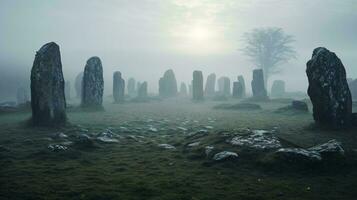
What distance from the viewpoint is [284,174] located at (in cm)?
1032

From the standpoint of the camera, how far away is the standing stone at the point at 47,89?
20109 millimetres

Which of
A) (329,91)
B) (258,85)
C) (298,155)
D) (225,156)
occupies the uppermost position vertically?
(258,85)

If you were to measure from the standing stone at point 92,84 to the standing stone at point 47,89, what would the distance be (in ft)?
36.5

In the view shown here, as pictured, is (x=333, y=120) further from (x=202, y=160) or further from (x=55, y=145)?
(x=55, y=145)

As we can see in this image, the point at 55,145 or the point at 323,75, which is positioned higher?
the point at 323,75

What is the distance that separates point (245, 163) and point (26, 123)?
14003mm

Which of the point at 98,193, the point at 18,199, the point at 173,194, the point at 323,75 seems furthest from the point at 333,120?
the point at 18,199

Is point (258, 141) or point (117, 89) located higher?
point (117, 89)

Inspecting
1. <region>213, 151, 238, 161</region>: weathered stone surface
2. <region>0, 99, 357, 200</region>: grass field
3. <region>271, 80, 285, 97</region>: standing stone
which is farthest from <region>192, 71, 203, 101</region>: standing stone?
<region>213, 151, 238, 161</region>: weathered stone surface

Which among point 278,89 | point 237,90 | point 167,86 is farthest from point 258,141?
point 278,89

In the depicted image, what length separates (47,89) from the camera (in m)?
20.3

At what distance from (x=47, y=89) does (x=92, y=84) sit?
1279 centimetres

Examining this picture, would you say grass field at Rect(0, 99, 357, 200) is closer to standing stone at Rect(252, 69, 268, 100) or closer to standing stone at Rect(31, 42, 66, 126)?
standing stone at Rect(31, 42, 66, 126)

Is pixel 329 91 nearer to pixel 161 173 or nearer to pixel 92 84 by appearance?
pixel 161 173
